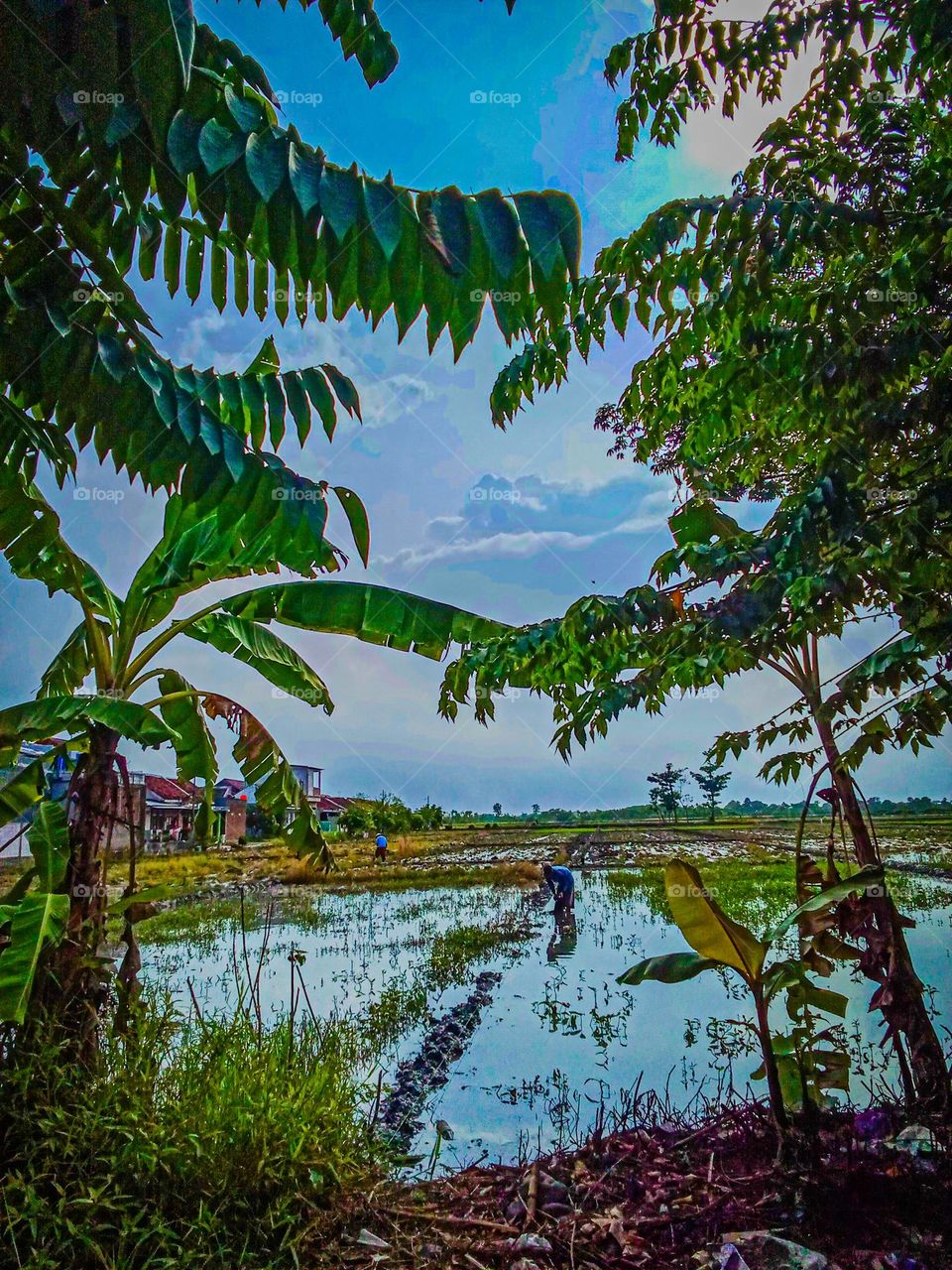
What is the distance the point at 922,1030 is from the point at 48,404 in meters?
2.56

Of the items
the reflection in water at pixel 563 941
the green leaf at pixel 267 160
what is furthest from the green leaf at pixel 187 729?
the reflection in water at pixel 563 941

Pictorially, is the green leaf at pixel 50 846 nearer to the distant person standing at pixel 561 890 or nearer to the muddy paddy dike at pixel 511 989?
the muddy paddy dike at pixel 511 989

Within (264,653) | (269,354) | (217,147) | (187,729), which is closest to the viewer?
(217,147)

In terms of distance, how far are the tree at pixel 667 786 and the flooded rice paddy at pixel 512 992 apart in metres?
0.99

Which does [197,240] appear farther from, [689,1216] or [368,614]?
[689,1216]

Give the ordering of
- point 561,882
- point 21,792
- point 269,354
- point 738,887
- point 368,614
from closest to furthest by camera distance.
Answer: point 21,792 → point 368,614 → point 269,354 → point 561,882 → point 738,887

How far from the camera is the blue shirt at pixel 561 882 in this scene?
5.08 metres

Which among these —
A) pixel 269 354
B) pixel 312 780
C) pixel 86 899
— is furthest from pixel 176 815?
pixel 269 354

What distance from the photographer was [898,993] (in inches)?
68.6

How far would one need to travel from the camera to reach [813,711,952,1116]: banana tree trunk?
1.61 meters

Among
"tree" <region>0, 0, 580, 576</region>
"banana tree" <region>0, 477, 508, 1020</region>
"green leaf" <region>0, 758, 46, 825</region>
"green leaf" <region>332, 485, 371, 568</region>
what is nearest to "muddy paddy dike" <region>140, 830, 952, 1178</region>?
"banana tree" <region>0, 477, 508, 1020</region>

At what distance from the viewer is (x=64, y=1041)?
65.7 inches

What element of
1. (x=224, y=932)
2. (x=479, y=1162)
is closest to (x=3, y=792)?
(x=479, y=1162)

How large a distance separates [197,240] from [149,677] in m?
1.28
